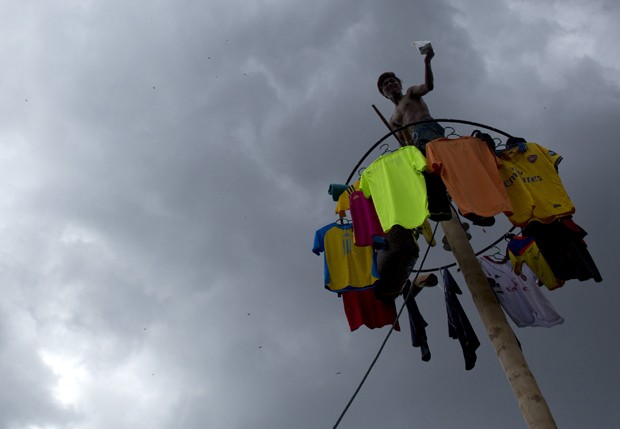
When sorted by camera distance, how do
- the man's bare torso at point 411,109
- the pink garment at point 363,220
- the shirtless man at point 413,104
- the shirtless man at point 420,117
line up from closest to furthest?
the shirtless man at point 420,117, the pink garment at point 363,220, the shirtless man at point 413,104, the man's bare torso at point 411,109

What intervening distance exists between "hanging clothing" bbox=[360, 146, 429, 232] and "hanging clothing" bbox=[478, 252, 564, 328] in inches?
90.9

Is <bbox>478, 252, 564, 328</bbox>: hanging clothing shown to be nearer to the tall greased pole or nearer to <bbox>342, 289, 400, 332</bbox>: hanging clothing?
the tall greased pole

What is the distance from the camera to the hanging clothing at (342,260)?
6.48 metres

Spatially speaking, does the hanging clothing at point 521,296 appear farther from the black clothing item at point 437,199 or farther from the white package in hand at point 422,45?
the white package in hand at point 422,45

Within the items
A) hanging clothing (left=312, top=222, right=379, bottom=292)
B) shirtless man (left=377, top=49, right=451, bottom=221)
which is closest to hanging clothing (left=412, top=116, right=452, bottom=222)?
shirtless man (left=377, top=49, right=451, bottom=221)

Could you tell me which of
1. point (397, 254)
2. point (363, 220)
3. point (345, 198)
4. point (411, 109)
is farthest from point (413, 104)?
point (397, 254)

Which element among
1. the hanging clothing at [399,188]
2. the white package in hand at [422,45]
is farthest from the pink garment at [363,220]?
the white package in hand at [422,45]

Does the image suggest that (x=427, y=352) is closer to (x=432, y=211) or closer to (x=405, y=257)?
(x=405, y=257)

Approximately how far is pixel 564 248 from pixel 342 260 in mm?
2771

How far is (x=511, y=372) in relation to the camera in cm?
464

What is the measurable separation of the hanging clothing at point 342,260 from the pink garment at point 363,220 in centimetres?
50

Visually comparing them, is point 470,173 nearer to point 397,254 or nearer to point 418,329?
point 397,254

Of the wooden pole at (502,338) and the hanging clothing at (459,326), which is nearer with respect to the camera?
the wooden pole at (502,338)

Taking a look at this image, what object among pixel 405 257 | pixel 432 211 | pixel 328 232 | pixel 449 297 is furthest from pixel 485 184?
pixel 328 232
